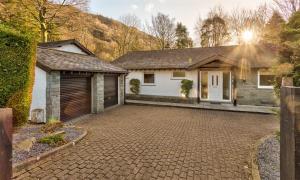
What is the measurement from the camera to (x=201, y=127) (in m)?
8.30

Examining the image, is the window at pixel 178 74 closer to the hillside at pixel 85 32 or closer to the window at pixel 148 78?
the window at pixel 148 78

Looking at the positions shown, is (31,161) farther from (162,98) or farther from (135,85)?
(135,85)

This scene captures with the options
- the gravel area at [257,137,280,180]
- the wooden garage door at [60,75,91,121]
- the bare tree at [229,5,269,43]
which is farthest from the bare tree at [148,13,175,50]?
the gravel area at [257,137,280,180]

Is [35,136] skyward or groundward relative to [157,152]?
skyward

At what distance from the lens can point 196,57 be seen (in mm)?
17109

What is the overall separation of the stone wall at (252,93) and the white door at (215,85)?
122 centimetres

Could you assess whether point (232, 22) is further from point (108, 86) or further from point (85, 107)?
point (85, 107)

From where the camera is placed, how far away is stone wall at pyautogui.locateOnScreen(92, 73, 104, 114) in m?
11.3

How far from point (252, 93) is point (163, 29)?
21.7m

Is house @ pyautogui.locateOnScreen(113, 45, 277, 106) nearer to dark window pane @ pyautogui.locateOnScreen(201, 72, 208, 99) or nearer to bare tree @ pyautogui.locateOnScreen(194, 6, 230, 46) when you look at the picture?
dark window pane @ pyautogui.locateOnScreen(201, 72, 208, 99)

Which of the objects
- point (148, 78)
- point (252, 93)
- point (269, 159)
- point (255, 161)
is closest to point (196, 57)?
point (148, 78)

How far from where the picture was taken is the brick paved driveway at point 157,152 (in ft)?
13.7

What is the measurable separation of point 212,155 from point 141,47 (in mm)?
27739

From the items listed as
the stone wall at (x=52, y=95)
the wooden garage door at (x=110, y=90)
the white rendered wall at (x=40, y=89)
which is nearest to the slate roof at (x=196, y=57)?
the wooden garage door at (x=110, y=90)
